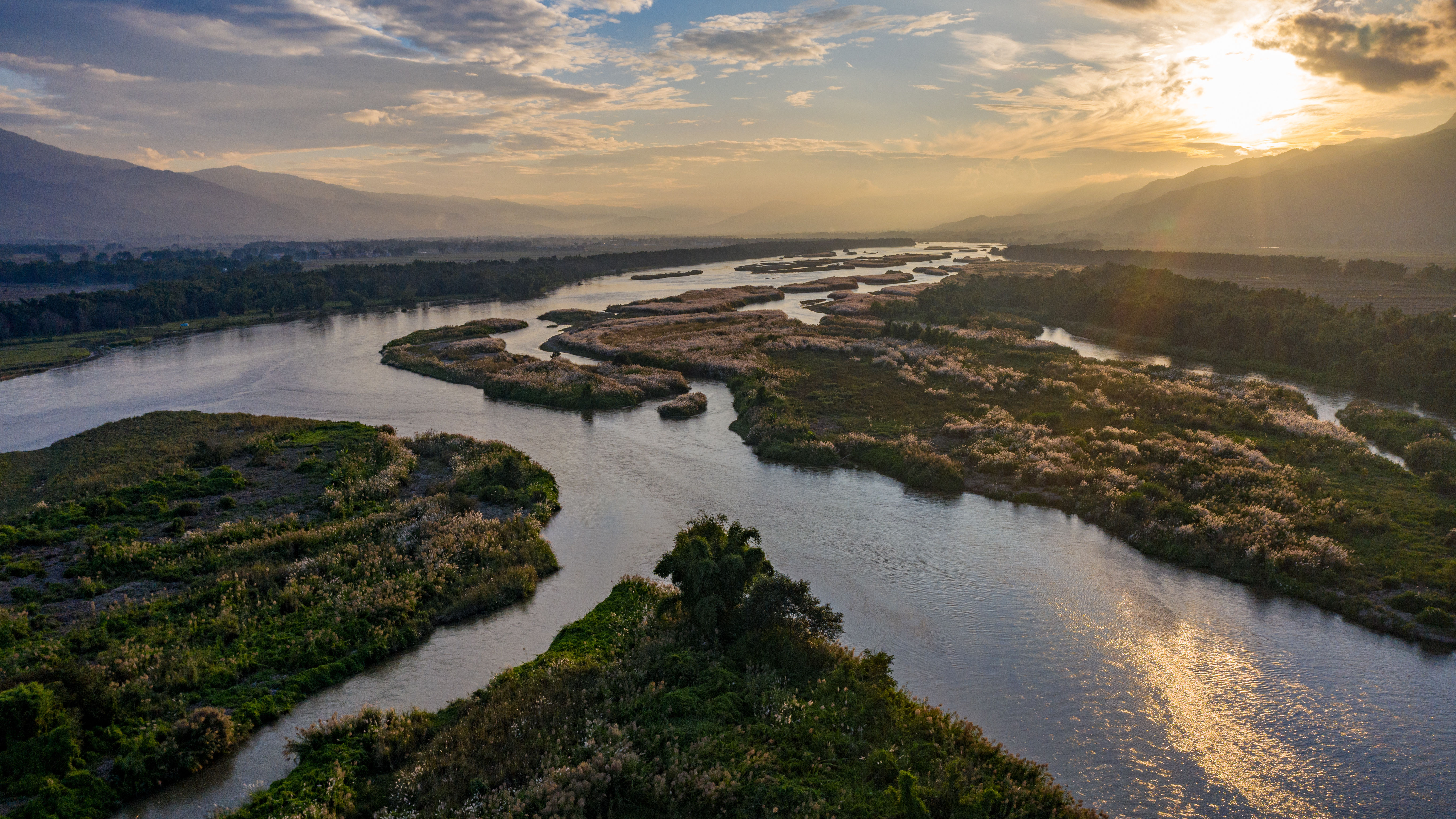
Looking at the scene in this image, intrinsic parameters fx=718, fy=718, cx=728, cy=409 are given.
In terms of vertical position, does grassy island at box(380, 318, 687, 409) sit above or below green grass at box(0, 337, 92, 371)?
below

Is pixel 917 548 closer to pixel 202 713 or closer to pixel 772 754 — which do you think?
pixel 772 754

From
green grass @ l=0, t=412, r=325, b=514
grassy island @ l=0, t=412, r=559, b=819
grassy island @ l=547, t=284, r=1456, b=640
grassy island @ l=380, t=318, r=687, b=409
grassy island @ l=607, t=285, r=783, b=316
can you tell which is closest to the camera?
grassy island @ l=0, t=412, r=559, b=819

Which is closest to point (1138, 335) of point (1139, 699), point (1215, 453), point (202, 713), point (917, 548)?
point (1215, 453)

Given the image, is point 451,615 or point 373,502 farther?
point 373,502

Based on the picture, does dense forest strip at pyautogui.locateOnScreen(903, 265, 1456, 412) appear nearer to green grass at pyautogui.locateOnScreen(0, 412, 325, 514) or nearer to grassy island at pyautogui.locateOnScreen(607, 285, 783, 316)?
grassy island at pyautogui.locateOnScreen(607, 285, 783, 316)

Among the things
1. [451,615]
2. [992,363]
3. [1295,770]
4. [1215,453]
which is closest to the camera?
[1295,770]

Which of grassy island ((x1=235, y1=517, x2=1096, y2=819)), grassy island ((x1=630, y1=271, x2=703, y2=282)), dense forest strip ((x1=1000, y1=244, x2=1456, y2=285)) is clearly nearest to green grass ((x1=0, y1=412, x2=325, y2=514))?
grassy island ((x1=235, y1=517, x2=1096, y2=819))

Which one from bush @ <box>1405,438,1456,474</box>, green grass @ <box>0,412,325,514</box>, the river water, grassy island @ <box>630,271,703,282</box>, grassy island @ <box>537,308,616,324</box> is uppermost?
grassy island @ <box>630,271,703,282</box>
